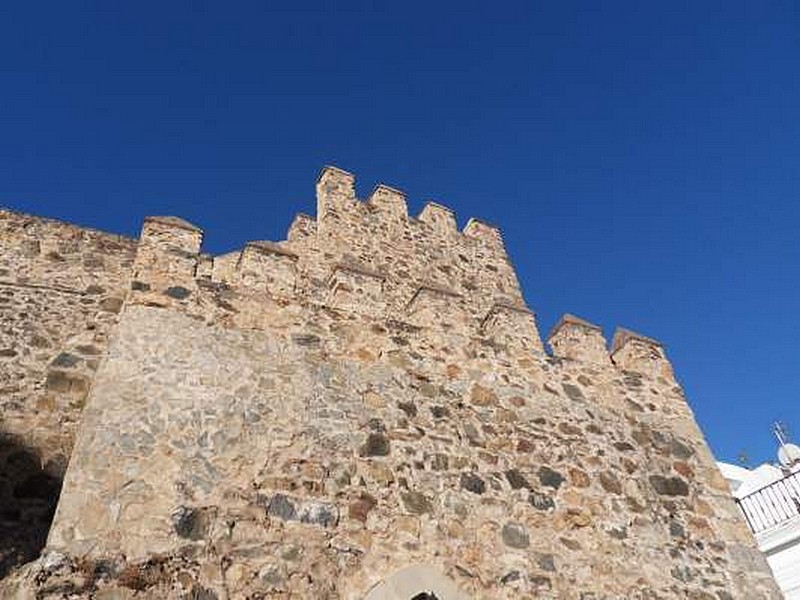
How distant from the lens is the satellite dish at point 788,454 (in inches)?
704

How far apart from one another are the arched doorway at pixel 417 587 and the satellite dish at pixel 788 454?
17.7m

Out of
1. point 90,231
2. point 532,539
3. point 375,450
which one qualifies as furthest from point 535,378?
point 90,231

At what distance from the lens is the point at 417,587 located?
4.16m

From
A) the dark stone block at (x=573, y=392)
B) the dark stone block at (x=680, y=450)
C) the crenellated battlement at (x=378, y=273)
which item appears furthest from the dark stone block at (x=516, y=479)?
the dark stone block at (x=680, y=450)

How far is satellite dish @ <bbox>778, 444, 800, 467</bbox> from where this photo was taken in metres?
17.9

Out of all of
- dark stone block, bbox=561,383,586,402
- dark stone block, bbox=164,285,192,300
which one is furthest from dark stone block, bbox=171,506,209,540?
dark stone block, bbox=561,383,586,402

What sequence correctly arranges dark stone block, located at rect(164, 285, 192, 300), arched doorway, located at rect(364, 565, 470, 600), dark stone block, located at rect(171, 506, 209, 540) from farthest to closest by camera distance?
dark stone block, located at rect(164, 285, 192, 300), arched doorway, located at rect(364, 565, 470, 600), dark stone block, located at rect(171, 506, 209, 540)

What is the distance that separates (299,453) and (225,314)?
1.43 m

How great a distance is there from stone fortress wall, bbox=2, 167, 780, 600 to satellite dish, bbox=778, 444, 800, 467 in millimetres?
14349

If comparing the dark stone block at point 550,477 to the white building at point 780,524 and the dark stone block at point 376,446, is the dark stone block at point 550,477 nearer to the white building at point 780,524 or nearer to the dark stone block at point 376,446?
the dark stone block at point 376,446

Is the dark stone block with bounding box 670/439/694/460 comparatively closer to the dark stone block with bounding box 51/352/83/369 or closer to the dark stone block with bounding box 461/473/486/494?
the dark stone block with bounding box 461/473/486/494

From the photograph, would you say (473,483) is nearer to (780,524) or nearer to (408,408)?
(408,408)

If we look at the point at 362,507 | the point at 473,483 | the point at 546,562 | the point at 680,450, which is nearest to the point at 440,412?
the point at 473,483

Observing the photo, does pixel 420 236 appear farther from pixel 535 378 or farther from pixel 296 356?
pixel 296 356
